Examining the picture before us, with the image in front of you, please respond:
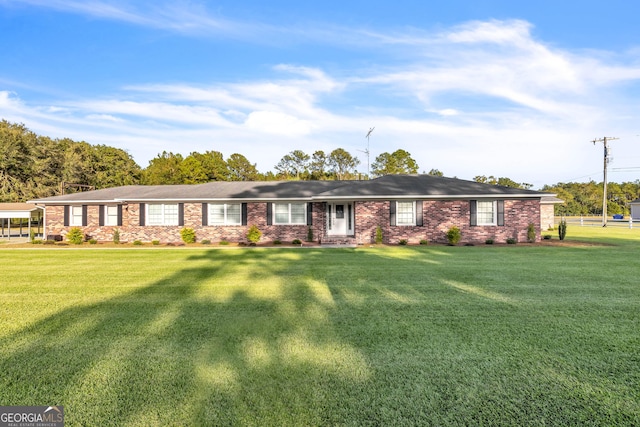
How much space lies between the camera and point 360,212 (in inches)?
670

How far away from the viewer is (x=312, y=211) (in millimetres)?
17938

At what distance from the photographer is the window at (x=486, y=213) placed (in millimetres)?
16859

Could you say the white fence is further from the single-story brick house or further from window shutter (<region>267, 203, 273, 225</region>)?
window shutter (<region>267, 203, 273, 225</region>)

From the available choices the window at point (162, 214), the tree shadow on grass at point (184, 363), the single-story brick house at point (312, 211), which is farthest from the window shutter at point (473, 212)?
the window at point (162, 214)

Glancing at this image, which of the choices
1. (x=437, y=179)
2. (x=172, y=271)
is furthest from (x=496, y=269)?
(x=437, y=179)

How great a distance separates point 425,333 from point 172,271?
7.55 m

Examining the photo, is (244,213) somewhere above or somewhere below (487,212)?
below

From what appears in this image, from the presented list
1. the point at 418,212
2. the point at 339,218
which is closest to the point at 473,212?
the point at 418,212

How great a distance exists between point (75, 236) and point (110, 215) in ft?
6.74

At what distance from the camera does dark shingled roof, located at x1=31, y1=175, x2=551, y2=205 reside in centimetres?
1659

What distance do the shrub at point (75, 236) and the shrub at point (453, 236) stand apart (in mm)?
19837

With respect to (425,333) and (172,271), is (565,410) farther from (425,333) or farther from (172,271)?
(172,271)

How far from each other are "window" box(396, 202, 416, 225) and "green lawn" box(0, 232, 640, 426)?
8.88 m

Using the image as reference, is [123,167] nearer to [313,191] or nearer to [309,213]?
[313,191]
